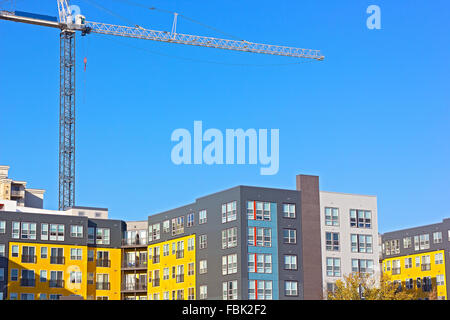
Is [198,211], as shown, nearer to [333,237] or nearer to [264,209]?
[264,209]

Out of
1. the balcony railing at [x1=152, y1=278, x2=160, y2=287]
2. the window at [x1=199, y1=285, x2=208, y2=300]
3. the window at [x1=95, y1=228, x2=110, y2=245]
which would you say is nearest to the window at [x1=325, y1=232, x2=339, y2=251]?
the window at [x1=199, y1=285, x2=208, y2=300]

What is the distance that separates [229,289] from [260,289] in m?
4.16

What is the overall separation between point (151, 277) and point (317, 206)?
29.2 meters

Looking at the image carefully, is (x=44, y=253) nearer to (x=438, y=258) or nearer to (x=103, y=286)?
(x=103, y=286)

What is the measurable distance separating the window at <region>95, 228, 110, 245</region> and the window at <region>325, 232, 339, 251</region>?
36.0 metres

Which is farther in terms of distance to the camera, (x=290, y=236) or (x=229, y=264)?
(x=290, y=236)

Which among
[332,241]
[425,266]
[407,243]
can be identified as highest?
[407,243]

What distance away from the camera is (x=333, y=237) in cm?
11019

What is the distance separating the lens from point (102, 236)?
123500mm

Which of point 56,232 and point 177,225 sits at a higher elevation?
point 177,225

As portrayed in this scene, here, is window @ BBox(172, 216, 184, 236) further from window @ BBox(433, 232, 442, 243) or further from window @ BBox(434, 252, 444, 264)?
window @ BBox(434, 252, 444, 264)

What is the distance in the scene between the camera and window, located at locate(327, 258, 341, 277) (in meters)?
109

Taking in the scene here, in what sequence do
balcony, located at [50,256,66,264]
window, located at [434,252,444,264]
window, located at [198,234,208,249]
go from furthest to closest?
window, located at [434,252,444,264] → balcony, located at [50,256,66,264] → window, located at [198,234,208,249]

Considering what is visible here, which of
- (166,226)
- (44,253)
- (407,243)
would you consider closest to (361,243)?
(166,226)
